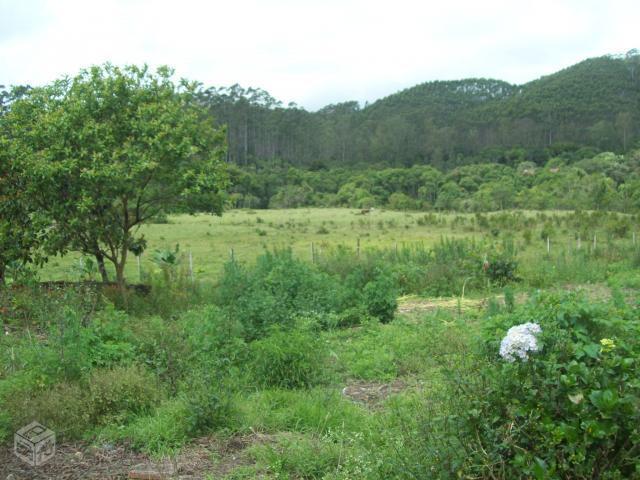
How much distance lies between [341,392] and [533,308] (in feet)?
6.69

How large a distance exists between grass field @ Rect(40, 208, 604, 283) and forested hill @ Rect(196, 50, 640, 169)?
4328cm

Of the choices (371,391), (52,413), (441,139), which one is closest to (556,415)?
(371,391)

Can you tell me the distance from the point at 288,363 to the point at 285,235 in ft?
69.8

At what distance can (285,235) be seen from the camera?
27359mm

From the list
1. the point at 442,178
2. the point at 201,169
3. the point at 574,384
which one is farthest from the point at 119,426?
the point at 442,178

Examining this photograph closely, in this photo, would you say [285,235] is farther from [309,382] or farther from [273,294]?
[309,382]

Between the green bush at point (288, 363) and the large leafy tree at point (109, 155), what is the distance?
535 centimetres

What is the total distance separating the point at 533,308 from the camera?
18.2ft

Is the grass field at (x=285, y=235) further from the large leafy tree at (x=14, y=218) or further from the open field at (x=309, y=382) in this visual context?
the open field at (x=309, y=382)

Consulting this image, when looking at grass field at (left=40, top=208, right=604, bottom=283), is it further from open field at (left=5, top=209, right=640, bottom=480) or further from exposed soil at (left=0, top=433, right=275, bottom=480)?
exposed soil at (left=0, top=433, right=275, bottom=480)

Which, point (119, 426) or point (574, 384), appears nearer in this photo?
point (574, 384)

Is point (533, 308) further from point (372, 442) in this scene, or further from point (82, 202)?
point (82, 202)

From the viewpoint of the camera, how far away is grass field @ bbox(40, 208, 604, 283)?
19.9 metres

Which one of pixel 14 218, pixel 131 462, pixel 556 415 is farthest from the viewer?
pixel 14 218
